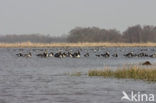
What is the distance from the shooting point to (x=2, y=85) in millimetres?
20734

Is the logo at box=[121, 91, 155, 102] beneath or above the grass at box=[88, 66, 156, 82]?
beneath

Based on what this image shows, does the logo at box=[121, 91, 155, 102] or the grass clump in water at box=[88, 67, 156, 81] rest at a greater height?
the grass clump in water at box=[88, 67, 156, 81]

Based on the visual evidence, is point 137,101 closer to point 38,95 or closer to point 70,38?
point 38,95

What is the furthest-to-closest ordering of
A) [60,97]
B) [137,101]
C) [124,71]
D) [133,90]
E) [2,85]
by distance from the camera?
[124,71] → [2,85] → [133,90] → [60,97] → [137,101]

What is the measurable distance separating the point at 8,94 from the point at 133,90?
486 centimetres

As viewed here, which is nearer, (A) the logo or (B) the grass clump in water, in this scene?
(A) the logo

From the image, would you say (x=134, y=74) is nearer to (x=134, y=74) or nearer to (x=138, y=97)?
(x=134, y=74)

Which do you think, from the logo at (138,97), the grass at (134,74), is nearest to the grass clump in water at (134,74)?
the grass at (134,74)

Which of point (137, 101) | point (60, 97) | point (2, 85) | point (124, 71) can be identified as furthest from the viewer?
point (124, 71)

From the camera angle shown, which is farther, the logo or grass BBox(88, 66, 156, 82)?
grass BBox(88, 66, 156, 82)

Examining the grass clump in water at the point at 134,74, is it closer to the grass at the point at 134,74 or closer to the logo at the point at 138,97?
the grass at the point at 134,74

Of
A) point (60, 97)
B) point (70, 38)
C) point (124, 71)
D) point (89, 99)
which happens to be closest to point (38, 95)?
point (60, 97)

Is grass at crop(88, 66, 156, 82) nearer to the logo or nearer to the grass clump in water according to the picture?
the grass clump in water

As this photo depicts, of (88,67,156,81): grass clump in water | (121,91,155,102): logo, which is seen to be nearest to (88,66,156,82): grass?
(88,67,156,81): grass clump in water
